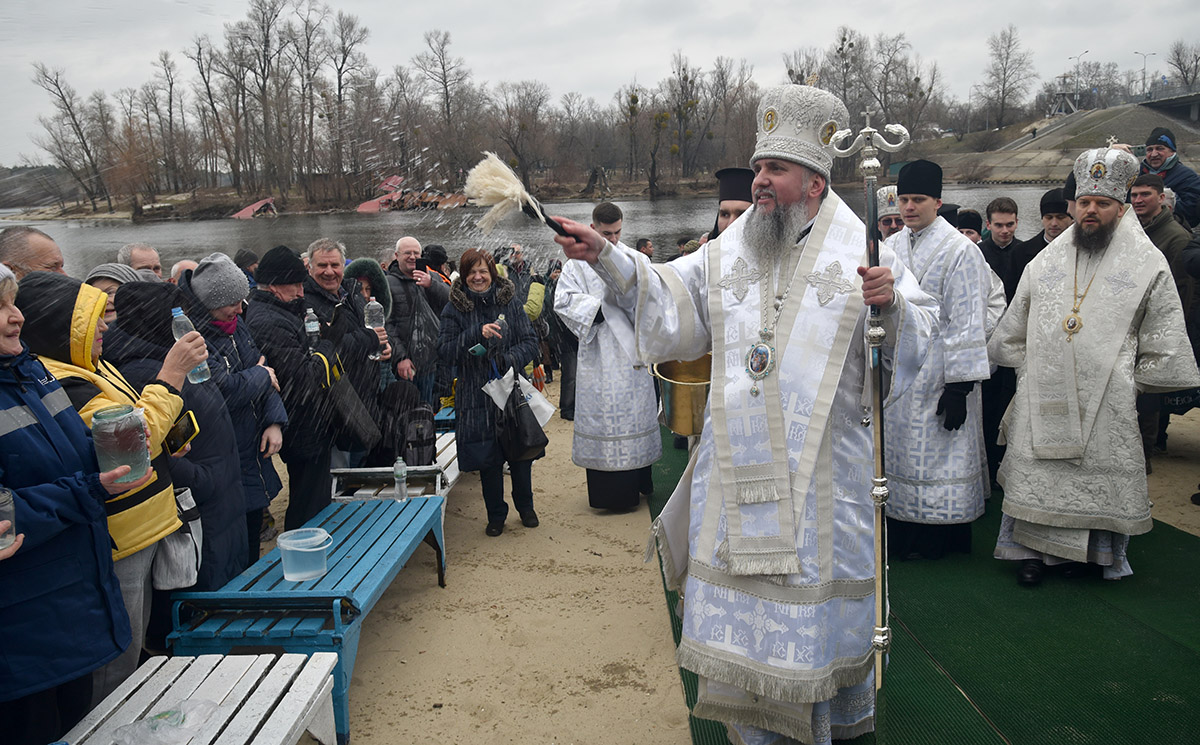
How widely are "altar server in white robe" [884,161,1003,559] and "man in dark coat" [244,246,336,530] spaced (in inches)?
125

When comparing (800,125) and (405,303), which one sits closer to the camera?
(800,125)

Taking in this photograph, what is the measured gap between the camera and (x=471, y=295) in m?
5.36

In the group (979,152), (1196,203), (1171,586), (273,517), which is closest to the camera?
(1171,586)

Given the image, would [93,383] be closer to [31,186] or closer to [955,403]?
[31,186]

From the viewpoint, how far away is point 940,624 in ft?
13.0

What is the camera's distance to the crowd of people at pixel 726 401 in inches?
101

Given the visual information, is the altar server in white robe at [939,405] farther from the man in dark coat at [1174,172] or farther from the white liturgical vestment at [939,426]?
the man in dark coat at [1174,172]

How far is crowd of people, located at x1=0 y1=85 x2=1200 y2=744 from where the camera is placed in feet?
8.39

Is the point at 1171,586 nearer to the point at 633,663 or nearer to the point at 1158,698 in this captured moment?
the point at 1158,698

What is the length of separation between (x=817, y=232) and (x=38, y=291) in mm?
2628

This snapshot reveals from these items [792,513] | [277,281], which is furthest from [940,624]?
[277,281]

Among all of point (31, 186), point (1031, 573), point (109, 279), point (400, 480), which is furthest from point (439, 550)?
point (31, 186)

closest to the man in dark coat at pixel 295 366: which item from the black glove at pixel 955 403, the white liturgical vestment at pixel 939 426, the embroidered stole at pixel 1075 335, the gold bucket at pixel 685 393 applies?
the gold bucket at pixel 685 393

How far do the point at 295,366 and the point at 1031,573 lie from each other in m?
4.12
